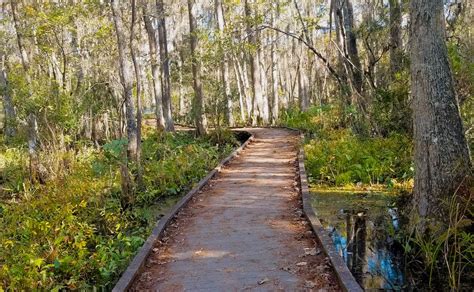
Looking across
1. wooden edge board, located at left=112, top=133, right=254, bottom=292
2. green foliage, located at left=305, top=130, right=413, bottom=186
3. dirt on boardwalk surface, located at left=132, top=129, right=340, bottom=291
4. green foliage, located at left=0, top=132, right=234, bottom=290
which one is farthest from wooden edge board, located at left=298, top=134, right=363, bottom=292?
green foliage, located at left=305, top=130, right=413, bottom=186

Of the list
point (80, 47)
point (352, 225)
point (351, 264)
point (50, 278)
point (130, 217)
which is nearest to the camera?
point (50, 278)

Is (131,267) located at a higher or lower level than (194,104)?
lower

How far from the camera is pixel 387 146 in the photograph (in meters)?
13.5

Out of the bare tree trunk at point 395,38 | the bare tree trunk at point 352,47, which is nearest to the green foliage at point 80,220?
the bare tree trunk at point 352,47

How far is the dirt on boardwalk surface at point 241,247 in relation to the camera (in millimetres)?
5426

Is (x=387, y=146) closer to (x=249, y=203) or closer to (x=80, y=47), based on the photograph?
(x=249, y=203)

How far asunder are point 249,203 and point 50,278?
409 cm

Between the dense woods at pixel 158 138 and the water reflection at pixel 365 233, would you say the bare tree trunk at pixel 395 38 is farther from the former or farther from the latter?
the water reflection at pixel 365 233

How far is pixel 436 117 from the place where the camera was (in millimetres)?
7203

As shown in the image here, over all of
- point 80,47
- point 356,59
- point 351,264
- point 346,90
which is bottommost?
point 351,264

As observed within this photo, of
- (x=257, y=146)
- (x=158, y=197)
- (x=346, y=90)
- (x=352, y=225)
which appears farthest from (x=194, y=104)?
(x=352, y=225)

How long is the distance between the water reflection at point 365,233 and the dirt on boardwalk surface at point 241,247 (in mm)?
698

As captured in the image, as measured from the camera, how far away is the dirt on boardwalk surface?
5.43 m

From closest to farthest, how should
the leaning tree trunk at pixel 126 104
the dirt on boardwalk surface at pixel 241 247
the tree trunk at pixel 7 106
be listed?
the dirt on boardwalk surface at pixel 241 247, the leaning tree trunk at pixel 126 104, the tree trunk at pixel 7 106
